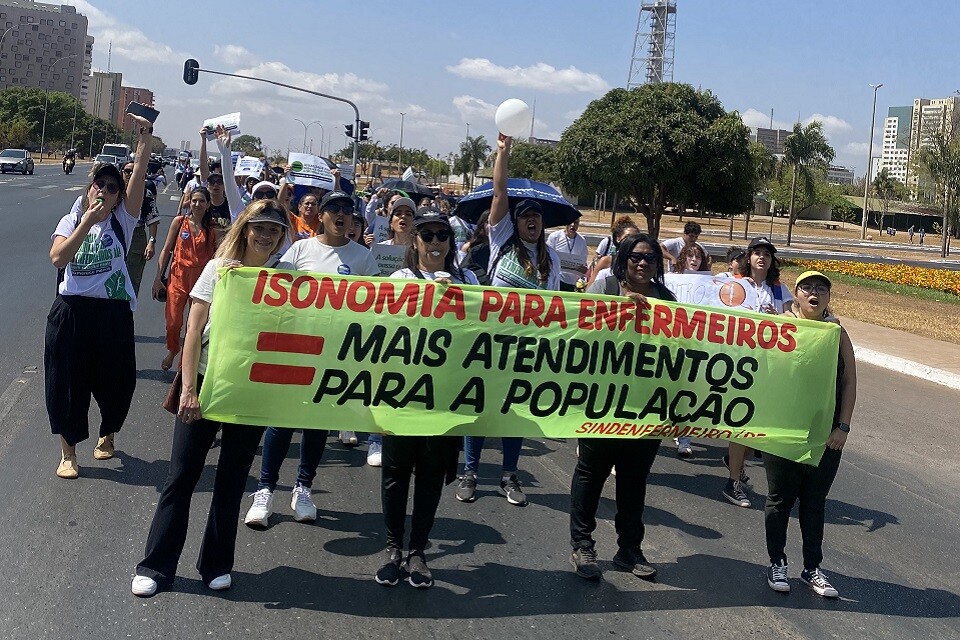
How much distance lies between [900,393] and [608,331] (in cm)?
781

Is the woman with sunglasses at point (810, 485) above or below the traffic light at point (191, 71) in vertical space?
below

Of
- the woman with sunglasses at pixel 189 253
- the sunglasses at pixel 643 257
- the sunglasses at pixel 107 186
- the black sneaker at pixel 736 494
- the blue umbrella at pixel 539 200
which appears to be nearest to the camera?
the sunglasses at pixel 643 257

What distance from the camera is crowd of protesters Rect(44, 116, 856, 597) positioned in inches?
177

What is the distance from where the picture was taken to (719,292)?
6.35 meters

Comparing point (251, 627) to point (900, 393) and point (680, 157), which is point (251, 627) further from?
point (680, 157)

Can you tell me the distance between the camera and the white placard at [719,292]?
6301mm

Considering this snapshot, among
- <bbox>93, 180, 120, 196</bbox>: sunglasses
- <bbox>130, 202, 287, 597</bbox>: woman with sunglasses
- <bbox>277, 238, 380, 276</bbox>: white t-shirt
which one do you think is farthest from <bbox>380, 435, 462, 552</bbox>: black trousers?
<bbox>93, 180, 120, 196</bbox>: sunglasses

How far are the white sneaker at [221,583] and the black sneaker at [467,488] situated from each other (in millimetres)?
1955

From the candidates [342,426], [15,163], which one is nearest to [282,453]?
[342,426]

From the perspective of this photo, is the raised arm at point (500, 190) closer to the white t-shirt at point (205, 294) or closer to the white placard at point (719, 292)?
the white placard at point (719, 292)

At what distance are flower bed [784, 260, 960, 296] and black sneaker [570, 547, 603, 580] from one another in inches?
818

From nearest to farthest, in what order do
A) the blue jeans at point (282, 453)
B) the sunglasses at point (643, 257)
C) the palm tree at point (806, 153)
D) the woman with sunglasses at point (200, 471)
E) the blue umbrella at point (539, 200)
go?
the woman with sunglasses at point (200, 471), the sunglasses at point (643, 257), the blue jeans at point (282, 453), the blue umbrella at point (539, 200), the palm tree at point (806, 153)

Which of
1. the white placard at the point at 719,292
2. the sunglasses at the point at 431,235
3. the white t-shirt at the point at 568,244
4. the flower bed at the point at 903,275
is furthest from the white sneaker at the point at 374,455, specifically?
the flower bed at the point at 903,275

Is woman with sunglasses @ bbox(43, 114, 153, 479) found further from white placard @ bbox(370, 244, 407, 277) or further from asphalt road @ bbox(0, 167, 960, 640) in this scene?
white placard @ bbox(370, 244, 407, 277)
